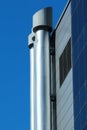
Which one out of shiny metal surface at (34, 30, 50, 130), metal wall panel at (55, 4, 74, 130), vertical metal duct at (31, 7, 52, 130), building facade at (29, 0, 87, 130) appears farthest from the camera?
vertical metal duct at (31, 7, 52, 130)

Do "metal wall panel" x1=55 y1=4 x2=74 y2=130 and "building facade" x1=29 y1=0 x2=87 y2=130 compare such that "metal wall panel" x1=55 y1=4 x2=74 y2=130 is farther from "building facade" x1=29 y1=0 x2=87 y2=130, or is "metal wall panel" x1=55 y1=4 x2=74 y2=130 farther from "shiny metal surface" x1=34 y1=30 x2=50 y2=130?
"shiny metal surface" x1=34 y1=30 x2=50 y2=130

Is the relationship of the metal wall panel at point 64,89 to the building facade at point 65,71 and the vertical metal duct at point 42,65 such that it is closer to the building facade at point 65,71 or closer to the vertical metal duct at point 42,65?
the building facade at point 65,71

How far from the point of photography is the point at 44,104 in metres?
66.8

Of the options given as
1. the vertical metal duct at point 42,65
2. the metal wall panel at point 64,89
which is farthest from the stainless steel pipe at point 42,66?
the metal wall panel at point 64,89

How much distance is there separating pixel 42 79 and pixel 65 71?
226 inches

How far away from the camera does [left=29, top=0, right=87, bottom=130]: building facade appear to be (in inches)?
2172

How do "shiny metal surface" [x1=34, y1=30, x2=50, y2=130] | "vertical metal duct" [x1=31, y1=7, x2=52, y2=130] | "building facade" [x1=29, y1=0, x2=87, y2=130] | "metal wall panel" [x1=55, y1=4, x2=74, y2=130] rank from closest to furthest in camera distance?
"building facade" [x1=29, y1=0, x2=87, y2=130] < "metal wall panel" [x1=55, y1=4, x2=74, y2=130] < "shiny metal surface" [x1=34, y1=30, x2=50, y2=130] < "vertical metal duct" [x1=31, y1=7, x2=52, y2=130]

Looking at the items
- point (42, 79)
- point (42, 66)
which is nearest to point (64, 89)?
point (42, 79)

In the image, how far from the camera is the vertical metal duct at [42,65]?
66.3 metres

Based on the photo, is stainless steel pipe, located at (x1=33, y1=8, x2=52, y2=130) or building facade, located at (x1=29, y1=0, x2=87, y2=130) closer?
building facade, located at (x1=29, y1=0, x2=87, y2=130)

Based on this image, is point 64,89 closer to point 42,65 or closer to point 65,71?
point 65,71

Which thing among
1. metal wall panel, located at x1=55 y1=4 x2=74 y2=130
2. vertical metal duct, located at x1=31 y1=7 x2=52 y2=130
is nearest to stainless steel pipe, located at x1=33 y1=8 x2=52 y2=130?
vertical metal duct, located at x1=31 y1=7 x2=52 y2=130

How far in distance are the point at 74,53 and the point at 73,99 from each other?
11.7 feet

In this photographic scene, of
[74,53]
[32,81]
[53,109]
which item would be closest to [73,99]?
[74,53]
